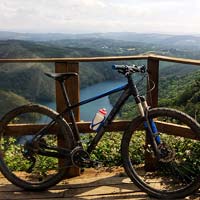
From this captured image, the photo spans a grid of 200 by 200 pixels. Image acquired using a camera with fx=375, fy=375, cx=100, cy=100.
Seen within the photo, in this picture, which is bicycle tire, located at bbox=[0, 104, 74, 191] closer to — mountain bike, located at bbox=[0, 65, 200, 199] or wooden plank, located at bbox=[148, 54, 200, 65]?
mountain bike, located at bbox=[0, 65, 200, 199]

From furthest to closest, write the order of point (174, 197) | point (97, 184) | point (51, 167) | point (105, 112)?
1. point (51, 167)
2. point (97, 184)
3. point (105, 112)
4. point (174, 197)

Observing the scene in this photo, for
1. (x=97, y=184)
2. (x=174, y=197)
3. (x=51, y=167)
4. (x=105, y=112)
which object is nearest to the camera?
(x=174, y=197)

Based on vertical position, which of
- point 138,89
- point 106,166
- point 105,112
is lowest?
point 106,166

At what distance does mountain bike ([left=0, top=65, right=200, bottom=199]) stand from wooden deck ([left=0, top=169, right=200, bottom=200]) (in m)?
0.10

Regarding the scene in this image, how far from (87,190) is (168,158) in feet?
2.94

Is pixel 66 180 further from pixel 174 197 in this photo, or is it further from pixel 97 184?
pixel 174 197

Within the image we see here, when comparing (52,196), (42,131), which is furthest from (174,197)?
(42,131)

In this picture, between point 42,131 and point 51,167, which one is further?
point 51,167

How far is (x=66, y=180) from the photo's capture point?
156 inches

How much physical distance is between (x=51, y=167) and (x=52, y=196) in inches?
30.0

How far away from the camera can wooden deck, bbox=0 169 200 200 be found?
3486 millimetres

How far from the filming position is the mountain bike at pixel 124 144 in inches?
129

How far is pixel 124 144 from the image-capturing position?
3.40 meters

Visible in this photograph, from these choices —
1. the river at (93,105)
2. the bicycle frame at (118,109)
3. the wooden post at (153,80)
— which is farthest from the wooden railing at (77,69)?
the bicycle frame at (118,109)
